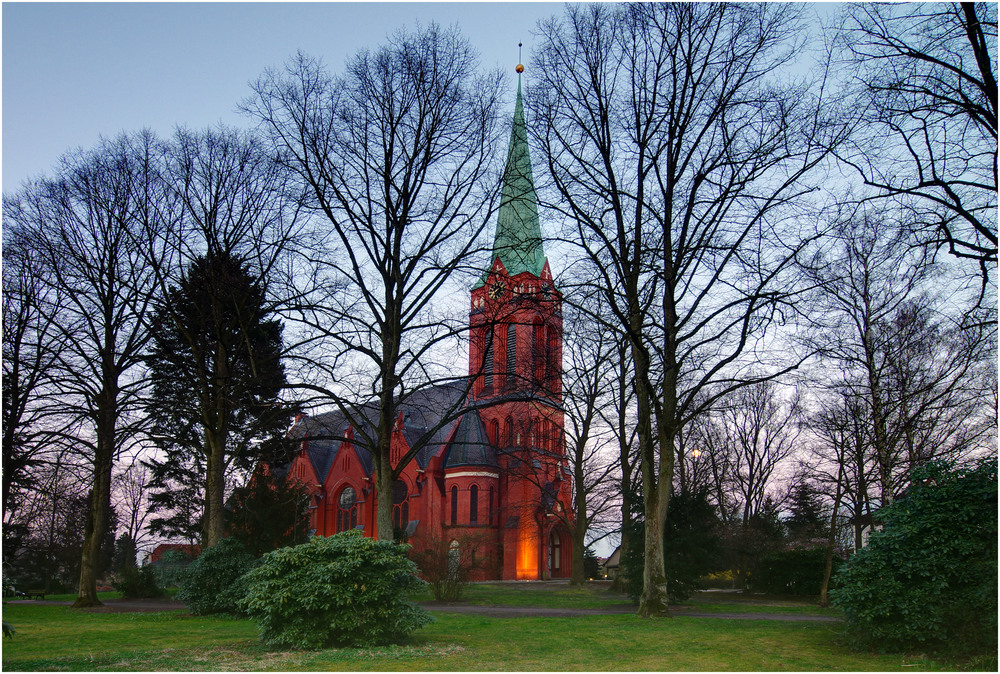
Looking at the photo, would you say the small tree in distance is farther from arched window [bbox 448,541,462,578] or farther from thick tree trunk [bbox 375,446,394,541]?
thick tree trunk [bbox 375,446,394,541]

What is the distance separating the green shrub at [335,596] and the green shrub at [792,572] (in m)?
19.2

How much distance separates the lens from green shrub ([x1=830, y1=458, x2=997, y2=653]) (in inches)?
374

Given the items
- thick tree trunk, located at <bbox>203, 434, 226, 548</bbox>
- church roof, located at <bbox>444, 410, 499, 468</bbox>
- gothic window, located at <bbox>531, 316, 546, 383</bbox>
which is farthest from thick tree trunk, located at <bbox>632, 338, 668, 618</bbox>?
church roof, located at <bbox>444, 410, 499, 468</bbox>

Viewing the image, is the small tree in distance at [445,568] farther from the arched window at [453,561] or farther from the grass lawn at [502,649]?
the grass lawn at [502,649]

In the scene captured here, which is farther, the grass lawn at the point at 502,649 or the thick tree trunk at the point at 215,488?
the thick tree trunk at the point at 215,488

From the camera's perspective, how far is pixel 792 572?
26875mm

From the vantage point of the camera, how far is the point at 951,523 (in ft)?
33.5

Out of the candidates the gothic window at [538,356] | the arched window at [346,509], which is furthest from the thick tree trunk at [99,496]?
the arched window at [346,509]

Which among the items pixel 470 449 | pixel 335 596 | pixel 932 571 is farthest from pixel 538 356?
pixel 470 449

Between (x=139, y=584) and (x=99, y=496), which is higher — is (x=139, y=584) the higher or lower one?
the lower one

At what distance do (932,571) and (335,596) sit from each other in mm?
8021

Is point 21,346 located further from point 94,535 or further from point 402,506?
point 402,506

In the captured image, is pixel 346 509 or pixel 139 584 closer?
pixel 139 584

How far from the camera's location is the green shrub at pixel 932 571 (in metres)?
9.51
